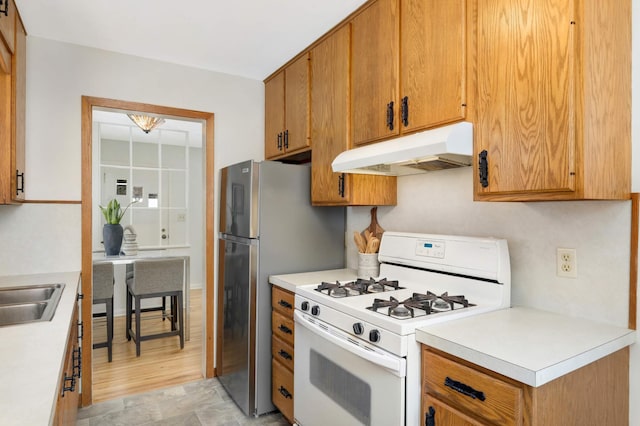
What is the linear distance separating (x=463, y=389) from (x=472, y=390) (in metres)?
0.03

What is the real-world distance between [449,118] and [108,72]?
2.31 metres

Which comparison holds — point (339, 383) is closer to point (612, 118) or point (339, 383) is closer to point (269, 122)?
point (612, 118)

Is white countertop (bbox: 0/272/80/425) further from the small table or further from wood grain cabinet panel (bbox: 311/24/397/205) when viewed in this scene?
the small table

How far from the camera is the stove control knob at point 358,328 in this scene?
155cm

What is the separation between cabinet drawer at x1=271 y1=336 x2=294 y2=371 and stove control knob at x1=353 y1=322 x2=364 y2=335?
0.77m

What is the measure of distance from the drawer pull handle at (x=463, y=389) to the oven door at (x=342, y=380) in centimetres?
16

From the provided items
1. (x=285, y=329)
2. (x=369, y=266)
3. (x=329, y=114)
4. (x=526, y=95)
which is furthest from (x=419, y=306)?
(x=329, y=114)

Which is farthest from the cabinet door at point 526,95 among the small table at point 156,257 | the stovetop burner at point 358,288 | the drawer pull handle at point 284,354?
the small table at point 156,257

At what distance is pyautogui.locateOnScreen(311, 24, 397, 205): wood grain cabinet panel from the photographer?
2.21 m

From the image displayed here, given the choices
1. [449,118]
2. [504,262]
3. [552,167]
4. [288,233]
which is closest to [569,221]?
[504,262]

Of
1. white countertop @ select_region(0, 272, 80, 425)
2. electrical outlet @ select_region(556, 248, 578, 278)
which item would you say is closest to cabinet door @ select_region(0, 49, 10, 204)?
white countertop @ select_region(0, 272, 80, 425)

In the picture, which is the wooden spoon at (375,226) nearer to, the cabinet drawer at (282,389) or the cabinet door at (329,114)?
the cabinet door at (329,114)

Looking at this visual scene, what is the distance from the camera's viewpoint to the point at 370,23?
203 centimetres

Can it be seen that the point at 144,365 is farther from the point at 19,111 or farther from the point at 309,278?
the point at 19,111
